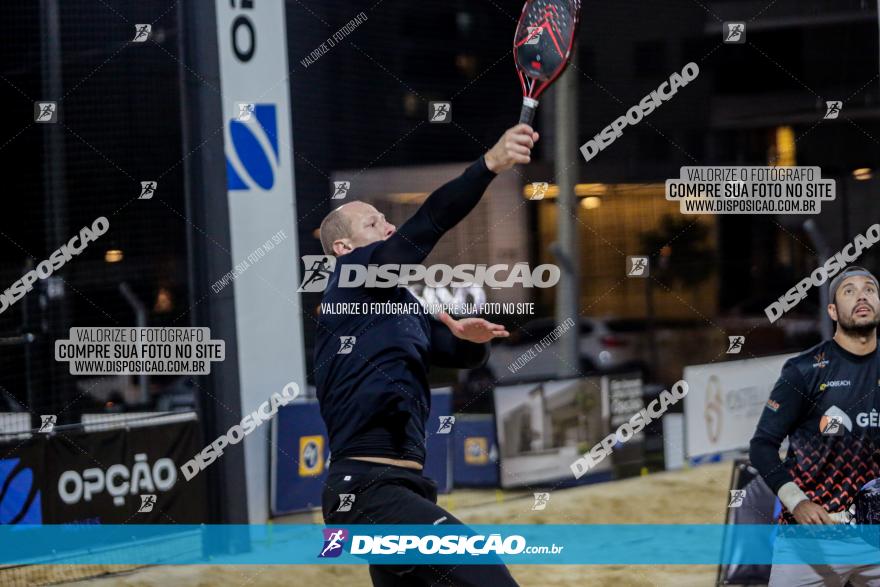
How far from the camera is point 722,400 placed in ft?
32.1

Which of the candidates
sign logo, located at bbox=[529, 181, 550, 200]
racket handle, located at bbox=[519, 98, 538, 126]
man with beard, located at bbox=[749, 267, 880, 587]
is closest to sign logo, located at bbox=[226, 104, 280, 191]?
sign logo, located at bbox=[529, 181, 550, 200]

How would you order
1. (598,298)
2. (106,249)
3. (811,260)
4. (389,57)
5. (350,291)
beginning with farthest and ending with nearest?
(598,298)
(811,260)
(389,57)
(106,249)
(350,291)

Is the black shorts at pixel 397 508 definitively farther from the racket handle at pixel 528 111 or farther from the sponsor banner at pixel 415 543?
the racket handle at pixel 528 111

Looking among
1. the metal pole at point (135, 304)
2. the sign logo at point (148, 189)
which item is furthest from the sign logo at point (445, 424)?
the sign logo at point (148, 189)

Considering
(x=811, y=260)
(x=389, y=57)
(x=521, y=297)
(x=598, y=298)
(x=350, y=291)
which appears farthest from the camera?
(x=598, y=298)

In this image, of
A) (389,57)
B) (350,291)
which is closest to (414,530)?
(350,291)

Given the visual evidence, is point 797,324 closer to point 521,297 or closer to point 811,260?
point 811,260

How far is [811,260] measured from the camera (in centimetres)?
970

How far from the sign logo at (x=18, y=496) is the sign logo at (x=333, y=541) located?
2.09 m

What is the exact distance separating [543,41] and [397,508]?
2408mm

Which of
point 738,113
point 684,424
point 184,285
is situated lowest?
point 684,424

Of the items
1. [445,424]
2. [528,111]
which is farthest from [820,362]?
[445,424]

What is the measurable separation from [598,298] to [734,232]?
1.59 meters

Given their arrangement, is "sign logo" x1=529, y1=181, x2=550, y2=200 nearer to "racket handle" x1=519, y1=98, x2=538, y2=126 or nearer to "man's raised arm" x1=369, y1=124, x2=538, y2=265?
"racket handle" x1=519, y1=98, x2=538, y2=126
